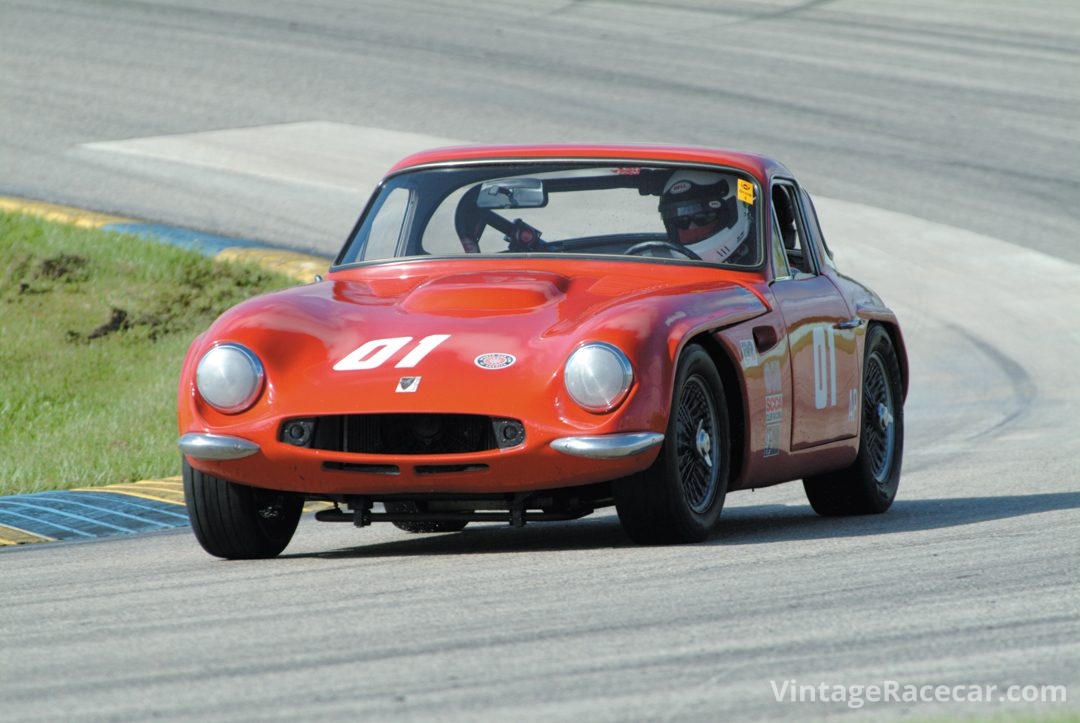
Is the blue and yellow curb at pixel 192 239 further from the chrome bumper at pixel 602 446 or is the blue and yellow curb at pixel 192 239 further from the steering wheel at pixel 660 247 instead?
the chrome bumper at pixel 602 446

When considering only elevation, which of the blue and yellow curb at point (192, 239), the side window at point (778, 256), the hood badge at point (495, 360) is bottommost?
the blue and yellow curb at point (192, 239)

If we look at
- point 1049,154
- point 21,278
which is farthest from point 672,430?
point 1049,154

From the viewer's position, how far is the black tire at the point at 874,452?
759 cm

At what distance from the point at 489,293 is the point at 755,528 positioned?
141cm

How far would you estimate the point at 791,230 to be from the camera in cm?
762

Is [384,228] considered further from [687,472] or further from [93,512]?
[687,472]

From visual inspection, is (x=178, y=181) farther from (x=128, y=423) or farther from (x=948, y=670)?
(x=948, y=670)

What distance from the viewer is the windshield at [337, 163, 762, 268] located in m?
7.09

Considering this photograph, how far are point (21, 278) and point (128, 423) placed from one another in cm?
310

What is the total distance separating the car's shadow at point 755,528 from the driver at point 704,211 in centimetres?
105

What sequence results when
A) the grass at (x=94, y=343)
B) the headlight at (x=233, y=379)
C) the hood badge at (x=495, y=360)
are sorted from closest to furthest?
the hood badge at (x=495, y=360) → the headlight at (x=233, y=379) → the grass at (x=94, y=343)

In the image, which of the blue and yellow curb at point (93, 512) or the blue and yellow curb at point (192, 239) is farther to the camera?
the blue and yellow curb at point (192, 239)

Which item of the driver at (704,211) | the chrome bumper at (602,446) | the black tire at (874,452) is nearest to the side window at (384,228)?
the driver at (704,211)

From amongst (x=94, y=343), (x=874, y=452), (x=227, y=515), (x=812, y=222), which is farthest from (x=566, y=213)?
(x=94, y=343)
